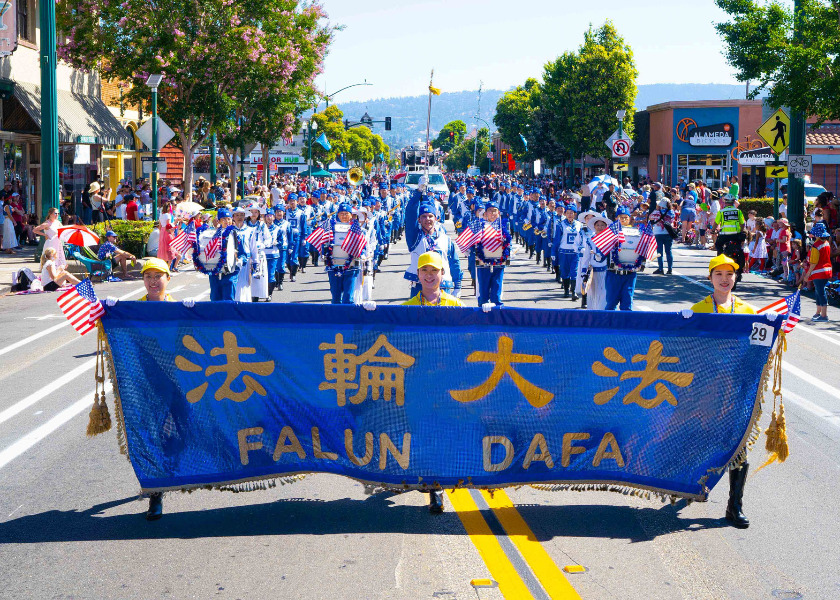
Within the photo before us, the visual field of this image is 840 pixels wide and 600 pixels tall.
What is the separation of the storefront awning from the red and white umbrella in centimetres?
936

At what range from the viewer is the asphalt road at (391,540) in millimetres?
5598

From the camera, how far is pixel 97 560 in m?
5.98

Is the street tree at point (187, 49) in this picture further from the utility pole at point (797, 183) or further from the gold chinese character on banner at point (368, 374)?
the gold chinese character on banner at point (368, 374)

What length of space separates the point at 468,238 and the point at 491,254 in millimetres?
446

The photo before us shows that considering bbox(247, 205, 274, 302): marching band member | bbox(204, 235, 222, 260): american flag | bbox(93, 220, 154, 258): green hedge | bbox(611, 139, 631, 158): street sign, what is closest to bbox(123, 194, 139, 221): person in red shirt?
bbox(93, 220, 154, 258): green hedge

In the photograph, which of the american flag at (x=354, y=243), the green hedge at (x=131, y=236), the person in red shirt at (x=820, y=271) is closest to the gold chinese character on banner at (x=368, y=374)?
the american flag at (x=354, y=243)

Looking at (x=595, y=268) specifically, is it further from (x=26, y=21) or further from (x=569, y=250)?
(x=26, y=21)

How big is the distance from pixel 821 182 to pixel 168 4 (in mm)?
32506

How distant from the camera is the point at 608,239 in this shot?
13.9 meters

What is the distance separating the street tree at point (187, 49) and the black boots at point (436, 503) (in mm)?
28169

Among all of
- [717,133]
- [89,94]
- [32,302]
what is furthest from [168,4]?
[717,133]

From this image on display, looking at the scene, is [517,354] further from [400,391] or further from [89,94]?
[89,94]

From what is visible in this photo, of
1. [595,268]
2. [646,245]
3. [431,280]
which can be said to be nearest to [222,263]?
[595,268]

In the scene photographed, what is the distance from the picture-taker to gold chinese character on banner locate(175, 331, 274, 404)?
675 cm
